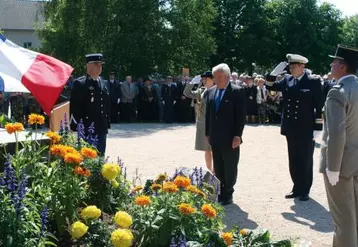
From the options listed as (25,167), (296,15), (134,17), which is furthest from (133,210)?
(296,15)

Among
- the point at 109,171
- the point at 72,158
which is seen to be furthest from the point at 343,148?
the point at 72,158

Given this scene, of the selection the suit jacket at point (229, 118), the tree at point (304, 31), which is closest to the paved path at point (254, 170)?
the suit jacket at point (229, 118)

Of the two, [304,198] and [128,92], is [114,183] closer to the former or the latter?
[304,198]

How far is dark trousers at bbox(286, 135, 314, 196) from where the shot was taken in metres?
7.00

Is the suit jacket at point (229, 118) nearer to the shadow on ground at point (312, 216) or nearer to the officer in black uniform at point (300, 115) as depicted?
the officer in black uniform at point (300, 115)

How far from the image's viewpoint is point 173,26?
79.6ft

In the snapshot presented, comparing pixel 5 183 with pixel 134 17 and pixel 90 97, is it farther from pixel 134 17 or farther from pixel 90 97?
pixel 134 17

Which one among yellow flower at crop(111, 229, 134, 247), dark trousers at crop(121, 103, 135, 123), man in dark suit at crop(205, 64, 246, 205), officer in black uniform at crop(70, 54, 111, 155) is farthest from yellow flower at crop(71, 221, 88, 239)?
dark trousers at crop(121, 103, 135, 123)

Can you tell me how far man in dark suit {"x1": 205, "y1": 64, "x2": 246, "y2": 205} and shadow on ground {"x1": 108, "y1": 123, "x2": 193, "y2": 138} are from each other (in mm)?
7306

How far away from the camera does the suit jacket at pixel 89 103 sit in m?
6.56

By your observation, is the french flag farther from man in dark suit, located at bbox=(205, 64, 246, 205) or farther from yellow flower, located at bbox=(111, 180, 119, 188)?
man in dark suit, located at bbox=(205, 64, 246, 205)

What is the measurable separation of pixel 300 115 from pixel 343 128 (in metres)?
2.64

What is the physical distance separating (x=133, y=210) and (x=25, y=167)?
0.82 m

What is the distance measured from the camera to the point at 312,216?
633 cm
